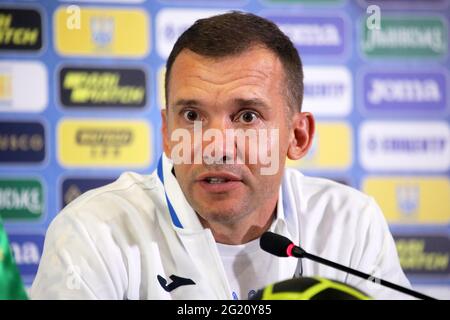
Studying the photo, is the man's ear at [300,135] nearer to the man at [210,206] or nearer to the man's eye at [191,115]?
the man at [210,206]

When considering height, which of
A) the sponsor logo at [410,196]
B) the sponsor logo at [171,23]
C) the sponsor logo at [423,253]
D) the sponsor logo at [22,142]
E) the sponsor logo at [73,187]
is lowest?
the sponsor logo at [423,253]

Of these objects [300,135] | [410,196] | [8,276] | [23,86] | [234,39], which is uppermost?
[234,39]

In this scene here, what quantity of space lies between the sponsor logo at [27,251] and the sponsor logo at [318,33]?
49.7 inches

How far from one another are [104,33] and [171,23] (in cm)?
26

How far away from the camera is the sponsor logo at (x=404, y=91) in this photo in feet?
9.77

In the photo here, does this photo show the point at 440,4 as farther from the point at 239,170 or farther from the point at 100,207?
the point at 100,207

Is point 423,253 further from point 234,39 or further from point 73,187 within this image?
point 234,39

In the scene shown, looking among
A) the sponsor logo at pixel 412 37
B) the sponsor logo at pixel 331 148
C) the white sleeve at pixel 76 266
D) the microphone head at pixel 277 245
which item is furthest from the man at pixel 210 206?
the sponsor logo at pixel 412 37

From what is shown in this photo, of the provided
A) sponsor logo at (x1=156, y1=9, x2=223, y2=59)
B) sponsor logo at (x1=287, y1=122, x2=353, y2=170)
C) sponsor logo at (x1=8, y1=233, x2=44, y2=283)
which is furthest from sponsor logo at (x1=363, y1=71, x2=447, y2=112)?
sponsor logo at (x1=8, y1=233, x2=44, y2=283)

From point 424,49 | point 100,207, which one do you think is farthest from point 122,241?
point 424,49

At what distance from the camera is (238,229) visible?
1872 mm

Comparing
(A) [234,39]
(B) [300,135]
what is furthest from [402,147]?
(A) [234,39]

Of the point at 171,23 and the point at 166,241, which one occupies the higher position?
the point at 171,23

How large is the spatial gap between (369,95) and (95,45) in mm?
1112
